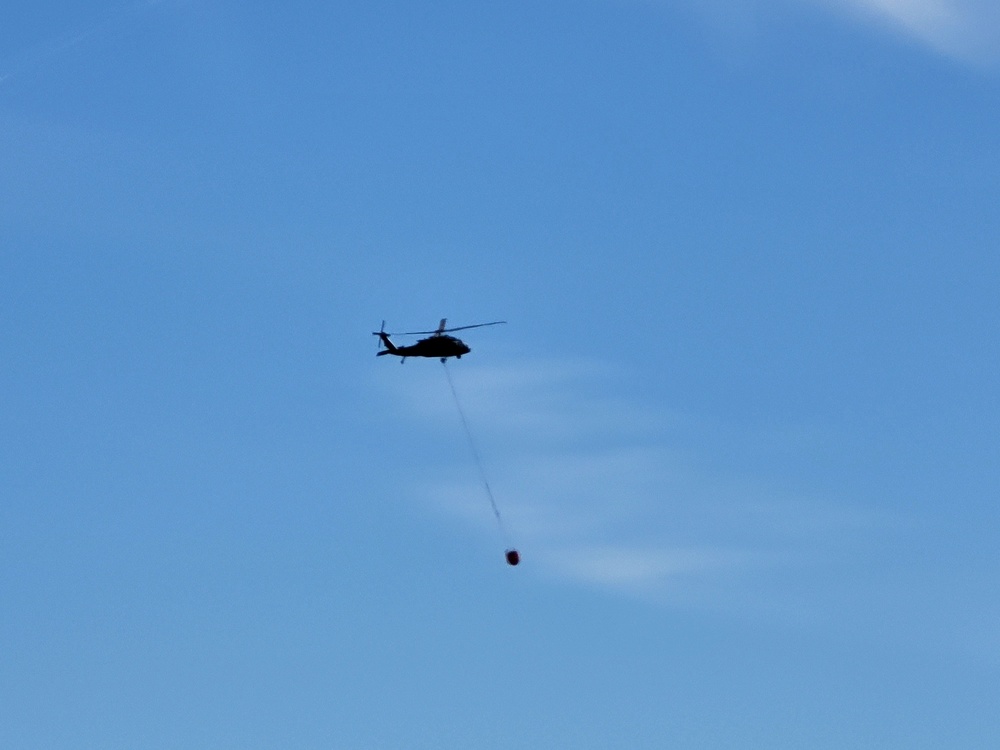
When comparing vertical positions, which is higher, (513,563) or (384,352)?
(384,352)

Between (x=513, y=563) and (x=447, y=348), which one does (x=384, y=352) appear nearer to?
(x=447, y=348)

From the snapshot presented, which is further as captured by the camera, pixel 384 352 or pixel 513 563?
pixel 384 352

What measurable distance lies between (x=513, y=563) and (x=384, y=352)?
32.4 meters

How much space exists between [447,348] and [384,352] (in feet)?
24.8

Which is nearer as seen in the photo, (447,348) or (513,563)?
(513,563)

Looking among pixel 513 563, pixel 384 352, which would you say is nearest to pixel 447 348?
pixel 384 352

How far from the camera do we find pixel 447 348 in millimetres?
154125

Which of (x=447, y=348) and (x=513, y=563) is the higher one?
(x=447, y=348)

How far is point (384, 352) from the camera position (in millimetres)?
158000
